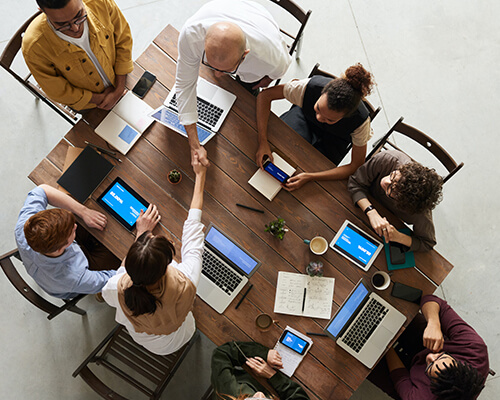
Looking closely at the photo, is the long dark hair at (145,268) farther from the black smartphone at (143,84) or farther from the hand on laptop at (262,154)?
the black smartphone at (143,84)

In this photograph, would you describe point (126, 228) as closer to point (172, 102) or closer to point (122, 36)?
point (172, 102)

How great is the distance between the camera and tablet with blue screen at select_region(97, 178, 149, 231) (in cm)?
221

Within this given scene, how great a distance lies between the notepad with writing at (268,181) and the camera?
2.27 metres

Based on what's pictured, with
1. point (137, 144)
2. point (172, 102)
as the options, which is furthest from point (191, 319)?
point (172, 102)

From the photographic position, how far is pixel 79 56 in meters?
2.10

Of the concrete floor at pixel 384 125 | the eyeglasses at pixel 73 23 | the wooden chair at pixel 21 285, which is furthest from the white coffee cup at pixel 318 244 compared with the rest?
the eyeglasses at pixel 73 23

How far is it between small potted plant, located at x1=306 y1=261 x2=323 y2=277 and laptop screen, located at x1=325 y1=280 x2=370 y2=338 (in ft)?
0.73

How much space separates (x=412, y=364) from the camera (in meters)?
2.37

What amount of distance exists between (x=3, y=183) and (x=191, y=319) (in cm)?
208

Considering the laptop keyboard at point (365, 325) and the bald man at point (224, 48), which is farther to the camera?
the laptop keyboard at point (365, 325)

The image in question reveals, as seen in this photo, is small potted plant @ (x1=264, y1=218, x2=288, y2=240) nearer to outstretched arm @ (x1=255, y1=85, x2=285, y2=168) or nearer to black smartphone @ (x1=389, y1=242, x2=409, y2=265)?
outstretched arm @ (x1=255, y1=85, x2=285, y2=168)

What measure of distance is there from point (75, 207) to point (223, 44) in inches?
47.1

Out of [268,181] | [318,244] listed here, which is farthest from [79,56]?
[318,244]

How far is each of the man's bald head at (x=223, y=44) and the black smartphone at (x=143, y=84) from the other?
0.64m
